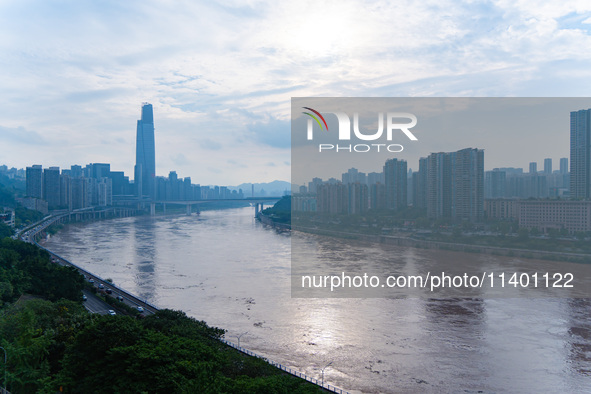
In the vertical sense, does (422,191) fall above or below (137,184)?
below

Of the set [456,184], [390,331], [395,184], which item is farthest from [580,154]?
[390,331]

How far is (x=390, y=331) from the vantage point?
4.43 metres

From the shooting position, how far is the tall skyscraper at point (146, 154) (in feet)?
114

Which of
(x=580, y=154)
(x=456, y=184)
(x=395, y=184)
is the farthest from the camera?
(x=395, y=184)

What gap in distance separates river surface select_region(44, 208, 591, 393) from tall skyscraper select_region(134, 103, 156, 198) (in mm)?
28216

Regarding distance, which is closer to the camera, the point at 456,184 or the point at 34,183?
the point at 456,184

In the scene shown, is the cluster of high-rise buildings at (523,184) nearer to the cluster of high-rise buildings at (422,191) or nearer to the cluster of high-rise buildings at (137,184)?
the cluster of high-rise buildings at (422,191)

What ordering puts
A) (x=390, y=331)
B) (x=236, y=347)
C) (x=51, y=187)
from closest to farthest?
(x=236, y=347) < (x=390, y=331) < (x=51, y=187)

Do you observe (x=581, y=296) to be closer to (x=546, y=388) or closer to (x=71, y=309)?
(x=546, y=388)

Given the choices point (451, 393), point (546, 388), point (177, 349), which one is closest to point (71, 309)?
point (177, 349)

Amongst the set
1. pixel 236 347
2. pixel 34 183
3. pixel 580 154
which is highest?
pixel 580 154

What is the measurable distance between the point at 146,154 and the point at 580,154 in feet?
102

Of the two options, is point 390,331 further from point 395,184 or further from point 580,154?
point 395,184

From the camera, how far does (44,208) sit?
18.1 meters
